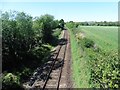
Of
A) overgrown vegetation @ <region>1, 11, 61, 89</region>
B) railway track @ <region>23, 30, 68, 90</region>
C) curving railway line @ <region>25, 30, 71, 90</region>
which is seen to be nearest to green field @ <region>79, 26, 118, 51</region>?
curving railway line @ <region>25, 30, 71, 90</region>

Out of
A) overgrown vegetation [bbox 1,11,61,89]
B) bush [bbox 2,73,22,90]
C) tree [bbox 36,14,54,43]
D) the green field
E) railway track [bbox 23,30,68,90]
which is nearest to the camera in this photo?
bush [bbox 2,73,22,90]

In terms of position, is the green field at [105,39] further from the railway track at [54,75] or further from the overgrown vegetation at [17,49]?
the overgrown vegetation at [17,49]

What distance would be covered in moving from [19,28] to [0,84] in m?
15.5

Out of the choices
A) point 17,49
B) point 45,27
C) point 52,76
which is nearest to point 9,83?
point 52,76

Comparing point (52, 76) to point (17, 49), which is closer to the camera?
point (52, 76)

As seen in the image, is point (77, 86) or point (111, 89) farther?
point (77, 86)

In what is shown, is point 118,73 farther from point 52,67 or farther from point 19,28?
point 19,28

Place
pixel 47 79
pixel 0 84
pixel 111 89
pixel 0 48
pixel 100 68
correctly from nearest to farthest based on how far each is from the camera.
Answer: pixel 111 89 → pixel 100 68 → pixel 0 84 → pixel 47 79 → pixel 0 48

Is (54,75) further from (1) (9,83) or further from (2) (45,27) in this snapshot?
(2) (45,27)

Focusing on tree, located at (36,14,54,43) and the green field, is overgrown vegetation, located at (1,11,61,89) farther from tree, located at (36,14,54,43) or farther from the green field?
tree, located at (36,14,54,43)

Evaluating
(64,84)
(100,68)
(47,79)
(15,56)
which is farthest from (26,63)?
(100,68)

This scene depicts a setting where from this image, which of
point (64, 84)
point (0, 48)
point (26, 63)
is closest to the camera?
point (64, 84)

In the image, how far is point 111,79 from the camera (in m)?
11.5

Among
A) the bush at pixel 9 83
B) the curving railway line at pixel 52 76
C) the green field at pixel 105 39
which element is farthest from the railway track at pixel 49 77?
the green field at pixel 105 39
